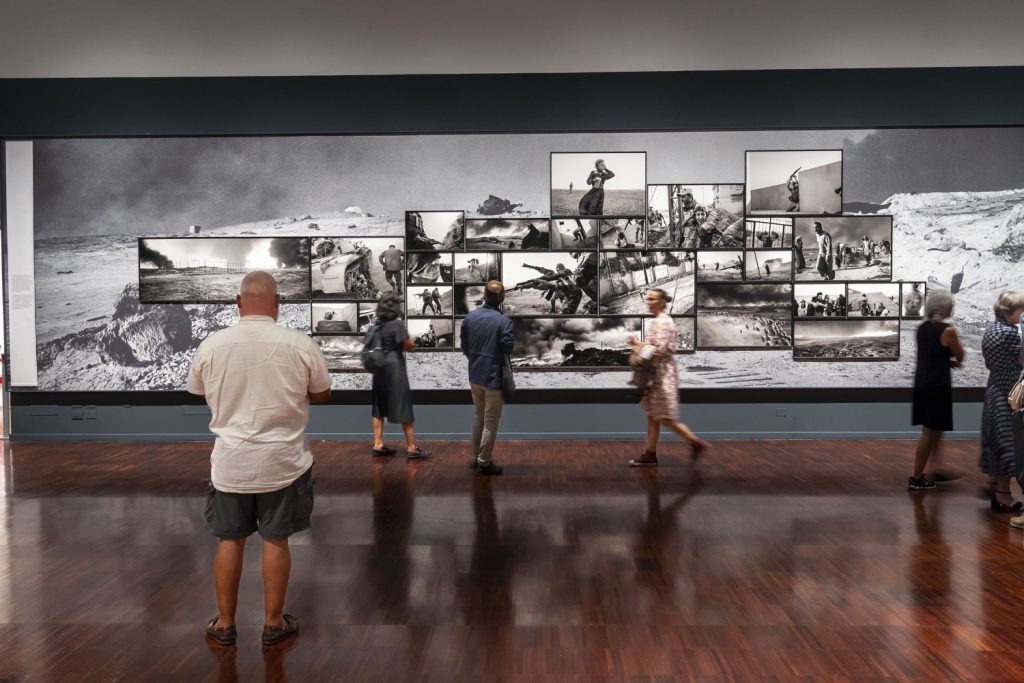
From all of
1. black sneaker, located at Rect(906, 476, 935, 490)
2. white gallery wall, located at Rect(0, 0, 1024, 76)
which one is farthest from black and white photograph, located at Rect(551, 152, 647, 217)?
black sneaker, located at Rect(906, 476, 935, 490)

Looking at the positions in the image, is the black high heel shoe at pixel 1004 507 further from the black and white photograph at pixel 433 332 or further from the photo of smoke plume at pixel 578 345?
the black and white photograph at pixel 433 332

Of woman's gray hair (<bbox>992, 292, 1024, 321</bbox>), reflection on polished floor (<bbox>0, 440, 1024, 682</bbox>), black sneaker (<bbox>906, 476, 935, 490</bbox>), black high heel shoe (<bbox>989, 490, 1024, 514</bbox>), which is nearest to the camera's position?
reflection on polished floor (<bbox>0, 440, 1024, 682</bbox>)

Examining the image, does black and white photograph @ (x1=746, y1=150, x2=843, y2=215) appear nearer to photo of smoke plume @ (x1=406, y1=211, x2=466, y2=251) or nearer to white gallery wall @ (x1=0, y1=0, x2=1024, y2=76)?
white gallery wall @ (x1=0, y1=0, x2=1024, y2=76)

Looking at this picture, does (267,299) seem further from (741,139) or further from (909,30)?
(909,30)

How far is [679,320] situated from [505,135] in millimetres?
3686

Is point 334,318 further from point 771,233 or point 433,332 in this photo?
point 771,233

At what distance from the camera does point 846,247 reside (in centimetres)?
1115

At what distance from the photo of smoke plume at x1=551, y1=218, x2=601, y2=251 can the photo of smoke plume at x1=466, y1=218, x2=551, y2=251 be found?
143mm

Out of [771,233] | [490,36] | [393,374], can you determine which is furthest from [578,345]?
[490,36]

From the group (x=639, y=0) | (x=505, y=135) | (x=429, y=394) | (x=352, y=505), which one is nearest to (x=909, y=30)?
(x=639, y=0)

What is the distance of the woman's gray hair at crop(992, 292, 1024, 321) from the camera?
267 inches

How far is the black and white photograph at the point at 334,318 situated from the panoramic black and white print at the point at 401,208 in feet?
0.54

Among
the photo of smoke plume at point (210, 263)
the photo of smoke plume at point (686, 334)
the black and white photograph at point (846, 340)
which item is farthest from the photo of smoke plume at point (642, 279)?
the photo of smoke plume at point (210, 263)

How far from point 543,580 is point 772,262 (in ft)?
24.1
